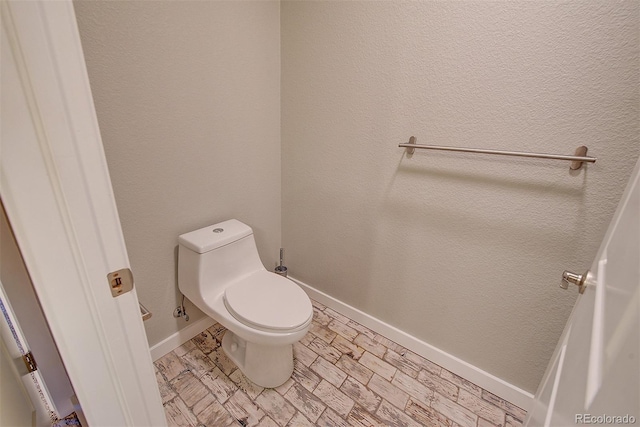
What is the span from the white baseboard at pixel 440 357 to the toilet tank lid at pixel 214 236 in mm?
783

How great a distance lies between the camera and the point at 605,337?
415 millimetres

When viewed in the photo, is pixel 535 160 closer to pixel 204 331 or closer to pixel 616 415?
pixel 616 415

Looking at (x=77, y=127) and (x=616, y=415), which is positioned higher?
(x=77, y=127)

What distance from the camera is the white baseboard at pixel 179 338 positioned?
55.8 inches

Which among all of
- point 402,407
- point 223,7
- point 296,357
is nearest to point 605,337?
point 402,407

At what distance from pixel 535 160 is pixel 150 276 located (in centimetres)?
177

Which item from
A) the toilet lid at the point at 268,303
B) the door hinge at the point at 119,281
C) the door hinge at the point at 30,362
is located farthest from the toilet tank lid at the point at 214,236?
the door hinge at the point at 119,281

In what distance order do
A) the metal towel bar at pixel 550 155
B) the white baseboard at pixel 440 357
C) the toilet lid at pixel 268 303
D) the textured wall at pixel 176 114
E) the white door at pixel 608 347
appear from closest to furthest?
the white door at pixel 608 347, the metal towel bar at pixel 550 155, the textured wall at pixel 176 114, the toilet lid at pixel 268 303, the white baseboard at pixel 440 357

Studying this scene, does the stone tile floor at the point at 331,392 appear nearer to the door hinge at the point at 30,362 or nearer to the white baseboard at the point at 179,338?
the white baseboard at the point at 179,338

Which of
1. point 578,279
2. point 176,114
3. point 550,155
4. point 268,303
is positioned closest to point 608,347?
point 578,279

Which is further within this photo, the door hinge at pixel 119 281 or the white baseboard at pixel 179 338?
the white baseboard at pixel 179 338

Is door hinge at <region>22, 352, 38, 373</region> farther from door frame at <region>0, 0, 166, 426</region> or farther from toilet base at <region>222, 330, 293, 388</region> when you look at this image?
toilet base at <region>222, 330, 293, 388</region>

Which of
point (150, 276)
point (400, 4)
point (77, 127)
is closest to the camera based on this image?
point (77, 127)

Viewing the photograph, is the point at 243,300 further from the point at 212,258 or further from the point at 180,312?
the point at 180,312
